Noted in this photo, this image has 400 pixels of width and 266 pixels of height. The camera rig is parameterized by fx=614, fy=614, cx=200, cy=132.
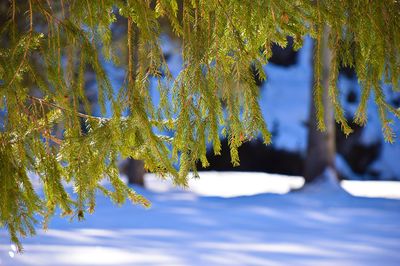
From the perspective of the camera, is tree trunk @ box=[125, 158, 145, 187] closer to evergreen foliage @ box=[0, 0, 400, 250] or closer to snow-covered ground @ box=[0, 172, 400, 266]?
snow-covered ground @ box=[0, 172, 400, 266]

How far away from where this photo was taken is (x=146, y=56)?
2725 millimetres

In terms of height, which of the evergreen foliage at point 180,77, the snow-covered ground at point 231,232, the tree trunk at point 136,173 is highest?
the evergreen foliage at point 180,77

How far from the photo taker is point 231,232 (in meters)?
7.14

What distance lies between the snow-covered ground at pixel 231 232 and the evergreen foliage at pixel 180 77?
2.80 meters

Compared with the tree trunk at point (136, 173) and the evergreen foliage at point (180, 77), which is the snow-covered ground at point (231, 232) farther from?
the evergreen foliage at point (180, 77)

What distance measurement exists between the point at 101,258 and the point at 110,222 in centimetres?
227

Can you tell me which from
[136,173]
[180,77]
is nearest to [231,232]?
[136,173]

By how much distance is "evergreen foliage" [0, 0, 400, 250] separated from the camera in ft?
8.28

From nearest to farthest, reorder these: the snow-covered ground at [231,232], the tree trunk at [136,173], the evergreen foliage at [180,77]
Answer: the evergreen foliage at [180,77] → the snow-covered ground at [231,232] → the tree trunk at [136,173]

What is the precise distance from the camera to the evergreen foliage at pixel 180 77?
2523mm

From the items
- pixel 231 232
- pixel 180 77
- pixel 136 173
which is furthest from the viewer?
pixel 136 173

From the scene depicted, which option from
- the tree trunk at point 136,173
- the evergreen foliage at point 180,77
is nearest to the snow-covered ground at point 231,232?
the tree trunk at point 136,173

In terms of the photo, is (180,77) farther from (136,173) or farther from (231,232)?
(136,173)

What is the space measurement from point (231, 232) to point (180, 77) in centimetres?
470
